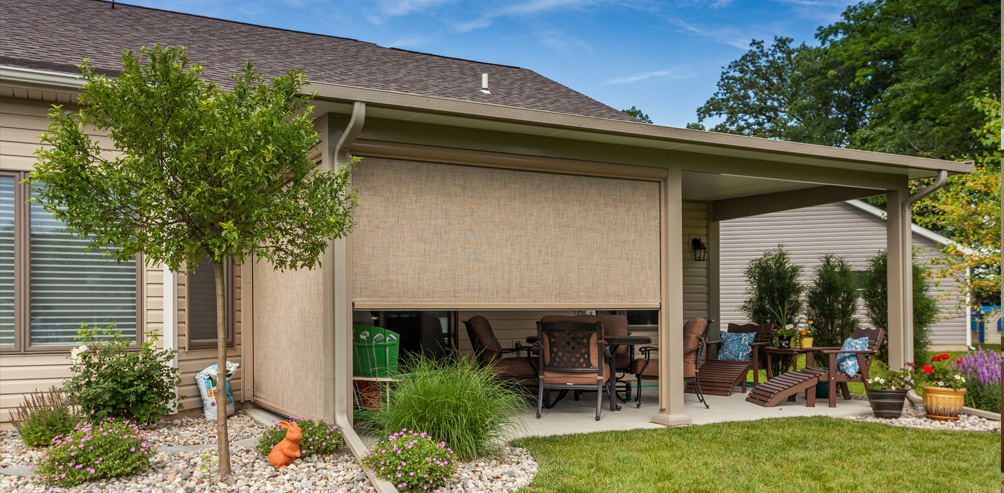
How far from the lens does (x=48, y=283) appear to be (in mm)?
6145

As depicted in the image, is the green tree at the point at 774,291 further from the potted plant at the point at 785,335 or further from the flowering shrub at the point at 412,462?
the flowering shrub at the point at 412,462

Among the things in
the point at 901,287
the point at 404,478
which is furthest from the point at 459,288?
the point at 901,287

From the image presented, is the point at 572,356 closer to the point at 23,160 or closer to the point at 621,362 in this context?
the point at 621,362

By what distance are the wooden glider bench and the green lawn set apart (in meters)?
1.05

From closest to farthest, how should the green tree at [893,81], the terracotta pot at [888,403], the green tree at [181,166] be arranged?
the green tree at [181,166] → the terracotta pot at [888,403] → the green tree at [893,81]

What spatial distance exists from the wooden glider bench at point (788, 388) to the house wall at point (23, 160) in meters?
6.51

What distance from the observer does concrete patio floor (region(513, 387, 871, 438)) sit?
6.52 m

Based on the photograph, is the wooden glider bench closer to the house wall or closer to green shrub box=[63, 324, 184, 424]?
green shrub box=[63, 324, 184, 424]

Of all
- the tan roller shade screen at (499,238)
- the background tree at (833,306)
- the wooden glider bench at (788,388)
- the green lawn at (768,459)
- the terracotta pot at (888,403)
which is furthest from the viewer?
the background tree at (833,306)

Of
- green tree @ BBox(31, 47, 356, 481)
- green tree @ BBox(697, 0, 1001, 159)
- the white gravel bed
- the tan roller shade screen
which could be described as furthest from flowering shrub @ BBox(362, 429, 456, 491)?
green tree @ BBox(697, 0, 1001, 159)

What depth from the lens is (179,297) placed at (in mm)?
6742

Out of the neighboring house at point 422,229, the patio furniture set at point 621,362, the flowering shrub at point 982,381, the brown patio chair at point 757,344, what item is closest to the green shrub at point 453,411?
the neighboring house at point 422,229

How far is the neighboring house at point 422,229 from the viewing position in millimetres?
5559

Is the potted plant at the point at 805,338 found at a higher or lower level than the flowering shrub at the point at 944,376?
higher
